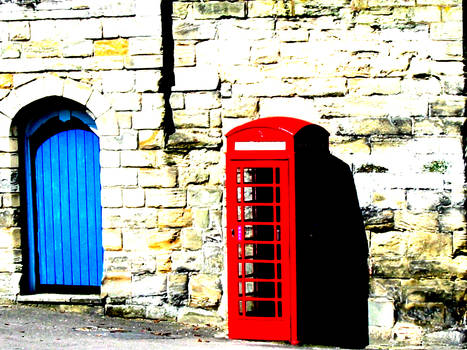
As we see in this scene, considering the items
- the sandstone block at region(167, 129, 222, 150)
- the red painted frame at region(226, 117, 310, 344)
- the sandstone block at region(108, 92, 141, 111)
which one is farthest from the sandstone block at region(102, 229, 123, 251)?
the red painted frame at region(226, 117, 310, 344)

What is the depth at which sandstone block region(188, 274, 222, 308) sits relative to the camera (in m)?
9.66

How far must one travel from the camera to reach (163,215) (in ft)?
31.8

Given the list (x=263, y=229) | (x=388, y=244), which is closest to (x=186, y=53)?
(x=263, y=229)

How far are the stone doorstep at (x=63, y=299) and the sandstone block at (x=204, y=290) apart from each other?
3.41 ft

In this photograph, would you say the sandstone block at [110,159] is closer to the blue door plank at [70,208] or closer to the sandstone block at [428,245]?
the blue door plank at [70,208]

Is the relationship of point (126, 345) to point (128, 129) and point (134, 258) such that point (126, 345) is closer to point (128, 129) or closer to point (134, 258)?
point (134, 258)

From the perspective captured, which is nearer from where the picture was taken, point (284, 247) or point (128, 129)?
point (284, 247)

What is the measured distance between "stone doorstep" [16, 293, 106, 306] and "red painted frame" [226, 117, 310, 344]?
1.80 m

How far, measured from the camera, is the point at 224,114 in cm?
965

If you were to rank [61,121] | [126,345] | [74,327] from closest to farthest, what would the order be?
[126,345] → [74,327] → [61,121]

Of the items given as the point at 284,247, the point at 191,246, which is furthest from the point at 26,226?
the point at 284,247

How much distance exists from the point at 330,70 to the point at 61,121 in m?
3.23

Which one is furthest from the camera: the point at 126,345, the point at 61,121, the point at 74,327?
the point at 61,121

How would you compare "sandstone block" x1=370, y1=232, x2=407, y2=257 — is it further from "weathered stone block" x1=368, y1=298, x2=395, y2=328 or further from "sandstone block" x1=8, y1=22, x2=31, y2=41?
"sandstone block" x1=8, y1=22, x2=31, y2=41
